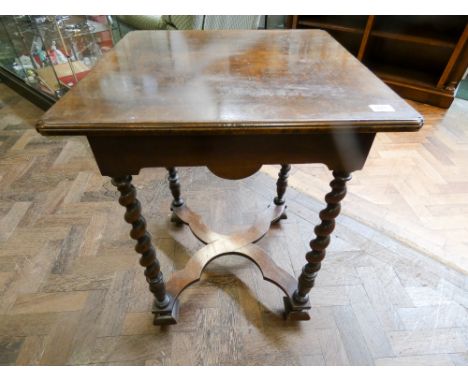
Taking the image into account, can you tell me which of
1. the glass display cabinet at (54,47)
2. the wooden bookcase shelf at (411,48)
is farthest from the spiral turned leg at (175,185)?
the wooden bookcase shelf at (411,48)

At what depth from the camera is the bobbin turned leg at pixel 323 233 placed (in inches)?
26.7

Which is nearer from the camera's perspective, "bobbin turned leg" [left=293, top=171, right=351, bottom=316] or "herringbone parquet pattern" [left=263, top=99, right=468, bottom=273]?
"bobbin turned leg" [left=293, top=171, right=351, bottom=316]

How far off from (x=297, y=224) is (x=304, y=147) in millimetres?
786

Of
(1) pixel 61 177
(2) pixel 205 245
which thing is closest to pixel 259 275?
(2) pixel 205 245

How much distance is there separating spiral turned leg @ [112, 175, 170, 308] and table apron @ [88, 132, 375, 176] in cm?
5

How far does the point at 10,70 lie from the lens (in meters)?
2.55

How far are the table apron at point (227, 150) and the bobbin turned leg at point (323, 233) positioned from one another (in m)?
0.05

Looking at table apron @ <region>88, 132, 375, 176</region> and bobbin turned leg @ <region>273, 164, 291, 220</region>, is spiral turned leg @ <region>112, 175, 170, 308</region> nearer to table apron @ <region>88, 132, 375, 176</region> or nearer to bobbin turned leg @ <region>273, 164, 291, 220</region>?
table apron @ <region>88, 132, 375, 176</region>

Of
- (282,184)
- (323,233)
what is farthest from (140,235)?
(282,184)

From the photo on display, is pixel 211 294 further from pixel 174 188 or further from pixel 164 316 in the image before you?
pixel 174 188

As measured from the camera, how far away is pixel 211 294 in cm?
109

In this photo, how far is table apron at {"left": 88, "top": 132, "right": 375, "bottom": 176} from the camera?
589 millimetres

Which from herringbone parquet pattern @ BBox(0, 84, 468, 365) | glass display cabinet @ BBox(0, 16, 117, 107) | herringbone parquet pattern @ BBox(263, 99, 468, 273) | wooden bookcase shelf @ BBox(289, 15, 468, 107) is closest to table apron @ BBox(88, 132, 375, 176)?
herringbone parquet pattern @ BBox(0, 84, 468, 365)

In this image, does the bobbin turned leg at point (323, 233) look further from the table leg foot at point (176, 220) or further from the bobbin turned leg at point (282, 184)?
the table leg foot at point (176, 220)
